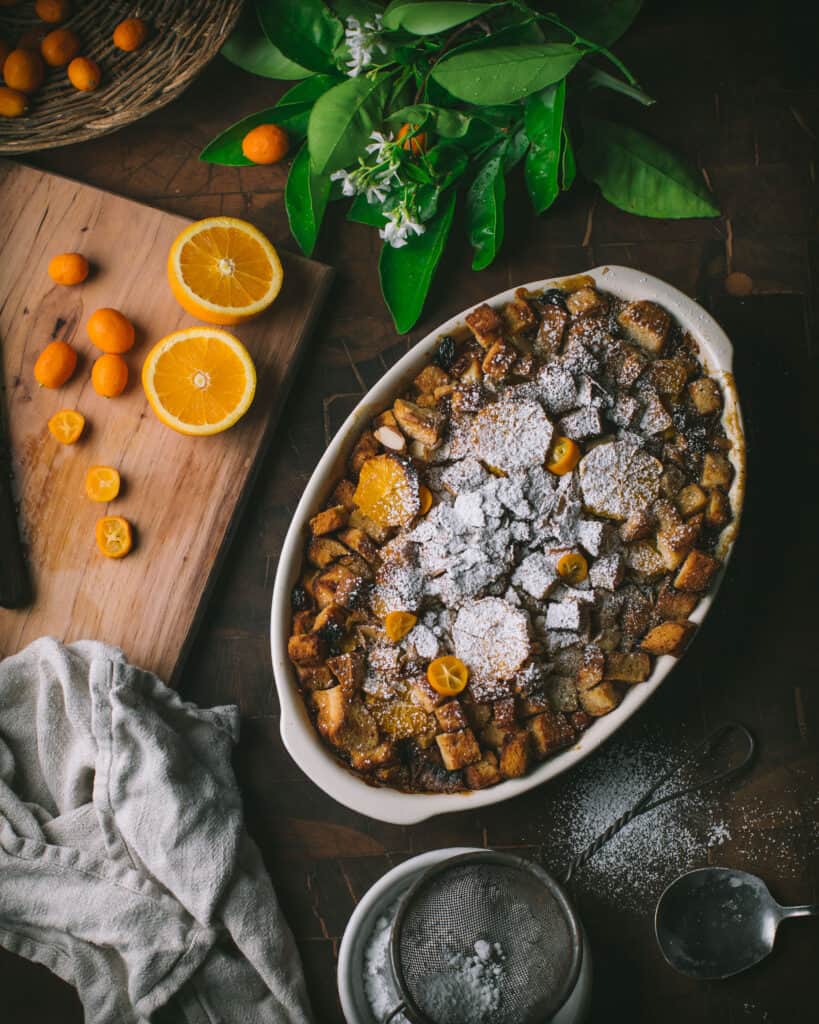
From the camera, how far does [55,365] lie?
6.77 ft

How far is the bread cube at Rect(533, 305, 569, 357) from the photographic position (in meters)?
1.87

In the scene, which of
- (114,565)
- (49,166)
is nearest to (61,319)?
(49,166)

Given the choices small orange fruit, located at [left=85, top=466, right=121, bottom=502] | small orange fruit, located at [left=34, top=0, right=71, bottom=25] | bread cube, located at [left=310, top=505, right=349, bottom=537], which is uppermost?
small orange fruit, located at [left=34, top=0, right=71, bottom=25]

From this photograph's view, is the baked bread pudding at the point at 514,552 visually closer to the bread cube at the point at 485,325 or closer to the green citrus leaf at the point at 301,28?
the bread cube at the point at 485,325

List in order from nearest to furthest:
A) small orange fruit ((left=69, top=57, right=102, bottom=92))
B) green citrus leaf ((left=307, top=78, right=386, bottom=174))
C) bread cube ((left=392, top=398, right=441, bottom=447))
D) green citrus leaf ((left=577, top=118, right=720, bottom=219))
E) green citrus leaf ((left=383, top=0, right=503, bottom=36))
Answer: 1. green citrus leaf ((left=383, top=0, right=503, bottom=36))
2. green citrus leaf ((left=307, top=78, right=386, bottom=174))
3. bread cube ((left=392, top=398, right=441, bottom=447))
4. green citrus leaf ((left=577, top=118, right=720, bottom=219))
5. small orange fruit ((left=69, top=57, right=102, bottom=92))

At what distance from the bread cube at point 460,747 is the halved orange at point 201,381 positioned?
80 centimetres

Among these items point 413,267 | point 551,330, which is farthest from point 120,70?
point 551,330

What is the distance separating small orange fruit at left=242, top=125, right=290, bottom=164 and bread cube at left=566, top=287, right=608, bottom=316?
2.37 ft

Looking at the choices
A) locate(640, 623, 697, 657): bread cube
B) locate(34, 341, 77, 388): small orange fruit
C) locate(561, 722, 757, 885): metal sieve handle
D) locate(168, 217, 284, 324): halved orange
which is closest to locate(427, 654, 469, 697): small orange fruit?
locate(640, 623, 697, 657): bread cube

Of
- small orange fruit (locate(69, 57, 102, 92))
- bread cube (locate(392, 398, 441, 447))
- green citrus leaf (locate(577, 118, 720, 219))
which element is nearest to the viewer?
bread cube (locate(392, 398, 441, 447))

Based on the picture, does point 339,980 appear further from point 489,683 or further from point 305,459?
point 305,459

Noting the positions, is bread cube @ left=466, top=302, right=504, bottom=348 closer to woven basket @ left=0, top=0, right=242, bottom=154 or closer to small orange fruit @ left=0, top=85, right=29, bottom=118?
woven basket @ left=0, top=0, right=242, bottom=154

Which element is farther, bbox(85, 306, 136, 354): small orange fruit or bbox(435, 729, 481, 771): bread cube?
bbox(85, 306, 136, 354): small orange fruit

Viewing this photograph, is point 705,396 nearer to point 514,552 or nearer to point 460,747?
point 514,552
